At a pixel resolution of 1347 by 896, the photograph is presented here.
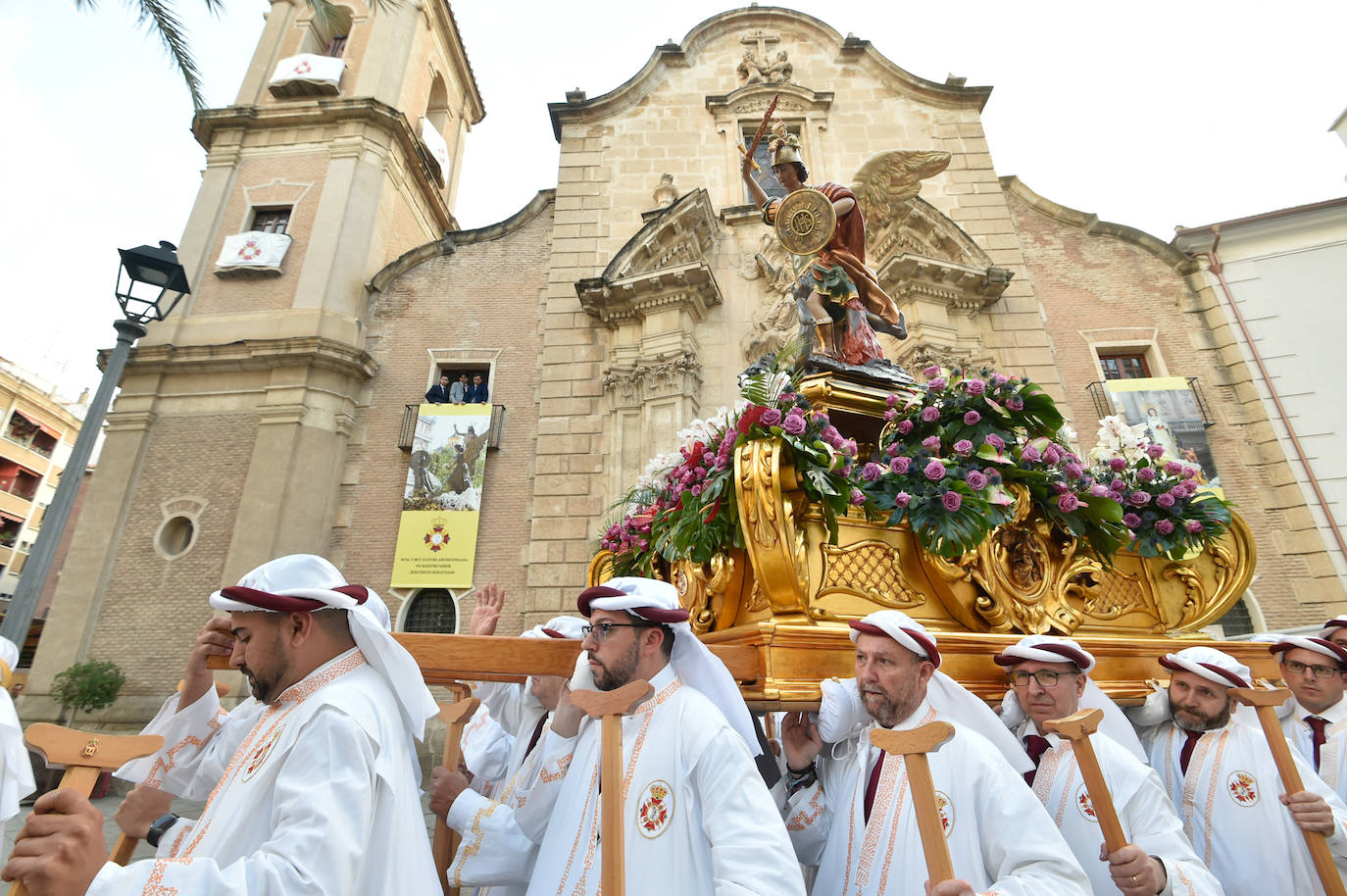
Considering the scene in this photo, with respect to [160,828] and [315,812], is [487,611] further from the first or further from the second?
[315,812]

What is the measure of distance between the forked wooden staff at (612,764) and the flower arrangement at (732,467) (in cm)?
158

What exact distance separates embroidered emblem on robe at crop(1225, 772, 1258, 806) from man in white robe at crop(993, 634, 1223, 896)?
1.77ft

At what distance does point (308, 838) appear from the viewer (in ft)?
5.11

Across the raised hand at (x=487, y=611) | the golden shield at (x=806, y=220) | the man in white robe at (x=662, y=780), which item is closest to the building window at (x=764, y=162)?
the golden shield at (x=806, y=220)

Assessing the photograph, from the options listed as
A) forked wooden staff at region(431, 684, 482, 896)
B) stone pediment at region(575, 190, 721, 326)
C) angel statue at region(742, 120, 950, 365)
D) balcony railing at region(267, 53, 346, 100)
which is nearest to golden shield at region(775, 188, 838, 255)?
angel statue at region(742, 120, 950, 365)

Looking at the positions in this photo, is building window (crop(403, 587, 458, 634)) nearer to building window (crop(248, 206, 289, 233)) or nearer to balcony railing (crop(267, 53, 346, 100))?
building window (crop(248, 206, 289, 233))

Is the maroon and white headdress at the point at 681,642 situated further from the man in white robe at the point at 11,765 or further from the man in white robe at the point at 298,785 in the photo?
the man in white robe at the point at 11,765

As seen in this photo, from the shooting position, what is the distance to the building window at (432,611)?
11227 millimetres

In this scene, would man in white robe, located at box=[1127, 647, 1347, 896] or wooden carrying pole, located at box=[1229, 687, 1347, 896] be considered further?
man in white robe, located at box=[1127, 647, 1347, 896]

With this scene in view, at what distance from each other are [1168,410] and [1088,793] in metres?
12.5

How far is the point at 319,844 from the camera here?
1.56 meters

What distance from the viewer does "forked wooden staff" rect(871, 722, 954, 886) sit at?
166 centimetres

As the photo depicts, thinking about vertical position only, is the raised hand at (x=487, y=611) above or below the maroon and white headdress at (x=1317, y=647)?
above

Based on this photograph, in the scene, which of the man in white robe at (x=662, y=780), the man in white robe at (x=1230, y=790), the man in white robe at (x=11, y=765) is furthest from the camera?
the man in white robe at (x=11, y=765)
